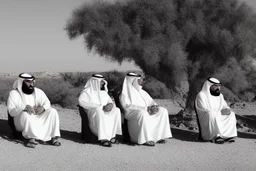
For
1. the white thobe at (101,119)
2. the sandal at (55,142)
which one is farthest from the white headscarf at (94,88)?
the sandal at (55,142)

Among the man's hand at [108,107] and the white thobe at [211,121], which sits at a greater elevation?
the man's hand at [108,107]

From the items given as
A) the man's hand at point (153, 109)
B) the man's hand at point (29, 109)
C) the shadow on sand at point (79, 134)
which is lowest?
the shadow on sand at point (79, 134)

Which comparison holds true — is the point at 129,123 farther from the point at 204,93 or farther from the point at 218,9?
the point at 218,9

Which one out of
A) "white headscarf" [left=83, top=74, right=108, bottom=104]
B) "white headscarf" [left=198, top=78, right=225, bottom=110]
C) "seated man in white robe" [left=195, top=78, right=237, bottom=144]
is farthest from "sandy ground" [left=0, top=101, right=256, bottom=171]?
"white headscarf" [left=83, top=74, right=108, bottom=104]

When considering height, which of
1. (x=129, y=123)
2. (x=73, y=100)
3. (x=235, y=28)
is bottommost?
(x=73, y=100)

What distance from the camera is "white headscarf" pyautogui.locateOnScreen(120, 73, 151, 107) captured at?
1093 cm

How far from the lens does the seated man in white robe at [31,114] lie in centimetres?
977

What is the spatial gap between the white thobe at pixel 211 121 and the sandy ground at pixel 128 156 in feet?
0.88

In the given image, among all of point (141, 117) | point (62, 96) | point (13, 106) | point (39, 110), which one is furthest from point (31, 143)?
point (62, 96)

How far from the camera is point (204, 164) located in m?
8.83

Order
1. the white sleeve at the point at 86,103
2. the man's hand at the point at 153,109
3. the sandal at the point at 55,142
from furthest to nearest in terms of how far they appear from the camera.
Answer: the man's hand at the point at 153,109 → the white sleeve at the point at 86,103 → the sandal at the point at 55,142

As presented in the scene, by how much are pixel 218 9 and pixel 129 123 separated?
22.0 ft

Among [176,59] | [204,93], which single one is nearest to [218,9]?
[176,59]

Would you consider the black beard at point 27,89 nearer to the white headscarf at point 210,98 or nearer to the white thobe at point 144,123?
the white thobe at point 144,123
